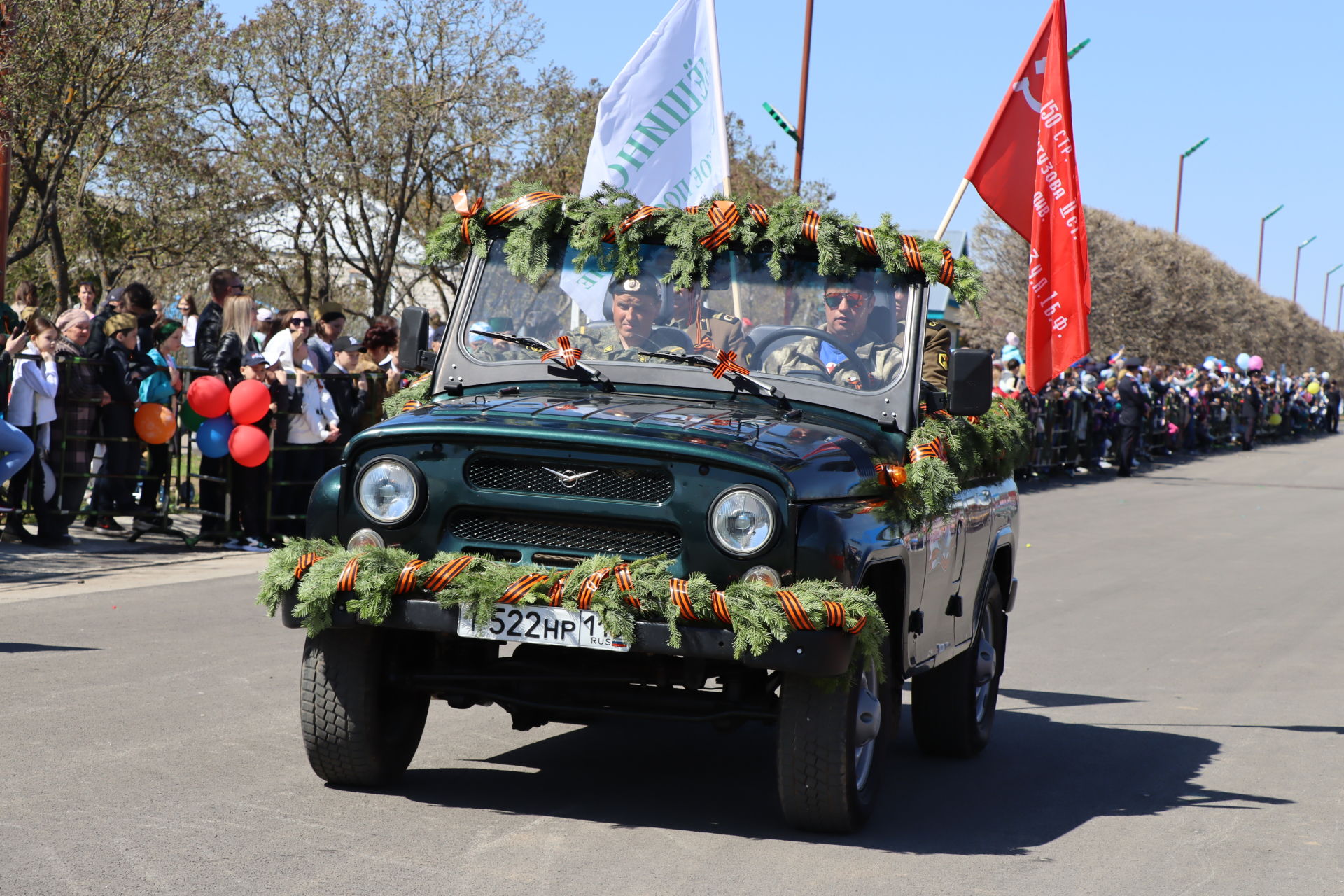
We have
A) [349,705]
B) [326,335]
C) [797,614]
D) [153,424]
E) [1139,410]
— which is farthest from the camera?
[1139,410]

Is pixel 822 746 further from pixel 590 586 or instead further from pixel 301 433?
pixel 301 433

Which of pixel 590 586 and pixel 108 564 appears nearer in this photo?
pixel 590 586

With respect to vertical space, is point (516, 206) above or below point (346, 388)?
above

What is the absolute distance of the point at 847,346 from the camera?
6145mm

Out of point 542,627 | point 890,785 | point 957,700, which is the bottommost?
point 890,785

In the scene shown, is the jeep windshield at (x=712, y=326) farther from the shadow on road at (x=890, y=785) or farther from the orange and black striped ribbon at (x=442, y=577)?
the shadow on road at (x=890, y=785)

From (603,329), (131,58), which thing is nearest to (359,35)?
(131,58)

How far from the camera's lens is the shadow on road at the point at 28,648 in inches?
331

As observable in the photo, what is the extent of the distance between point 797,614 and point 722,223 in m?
2.01

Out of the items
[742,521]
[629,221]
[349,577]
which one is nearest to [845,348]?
[629,221]

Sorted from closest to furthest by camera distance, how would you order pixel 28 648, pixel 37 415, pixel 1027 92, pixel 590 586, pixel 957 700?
pixel 590 586, pixel 957 700, pixel 28 648, pixel 1027 92, pixel 37 415

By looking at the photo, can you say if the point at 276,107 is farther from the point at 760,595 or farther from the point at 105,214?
the point at 760,595

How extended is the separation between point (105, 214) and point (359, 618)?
2508 centimetres

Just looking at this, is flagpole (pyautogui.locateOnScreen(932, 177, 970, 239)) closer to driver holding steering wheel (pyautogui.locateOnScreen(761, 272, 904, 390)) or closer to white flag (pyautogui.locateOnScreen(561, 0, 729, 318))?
driver holding steering wheel (pyautogui.locateOnScreen(761, 272, 904, 390))
